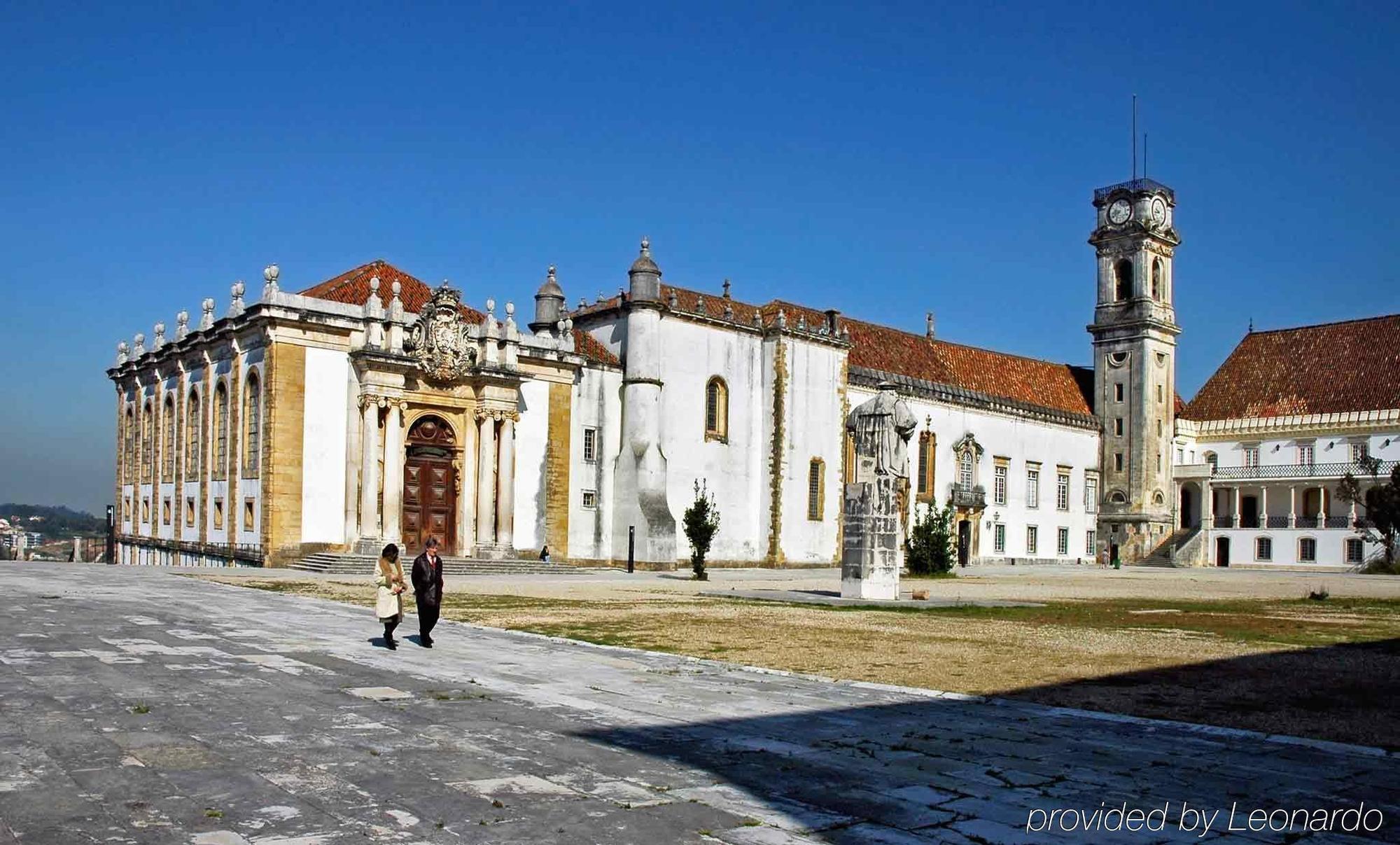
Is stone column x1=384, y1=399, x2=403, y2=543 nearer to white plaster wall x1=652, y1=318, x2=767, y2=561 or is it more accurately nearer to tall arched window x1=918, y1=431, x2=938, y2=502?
white plaster wall x1=652, y1=318, x2=767, y2=561

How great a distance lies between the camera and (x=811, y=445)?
5144cm

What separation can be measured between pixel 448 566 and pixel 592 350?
11845 millimetres

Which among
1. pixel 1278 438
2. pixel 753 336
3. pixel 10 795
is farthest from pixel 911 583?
pixel 1278 438

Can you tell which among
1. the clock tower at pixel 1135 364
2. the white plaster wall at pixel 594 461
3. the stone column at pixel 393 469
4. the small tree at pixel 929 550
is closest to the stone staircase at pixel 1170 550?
the clock tower at pixel 1135 364

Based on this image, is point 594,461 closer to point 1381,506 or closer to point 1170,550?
point 1381,506

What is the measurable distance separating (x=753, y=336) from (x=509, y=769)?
42.5 metres

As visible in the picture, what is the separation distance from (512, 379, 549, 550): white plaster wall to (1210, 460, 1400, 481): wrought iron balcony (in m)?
45.2

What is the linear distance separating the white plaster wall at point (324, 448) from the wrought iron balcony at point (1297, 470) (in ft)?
172

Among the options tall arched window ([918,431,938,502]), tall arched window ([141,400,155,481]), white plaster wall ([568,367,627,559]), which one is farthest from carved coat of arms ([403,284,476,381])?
tall arched window ([918,431,938,502])

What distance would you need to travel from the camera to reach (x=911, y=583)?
35031 mm

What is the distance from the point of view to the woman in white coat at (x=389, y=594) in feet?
47.3

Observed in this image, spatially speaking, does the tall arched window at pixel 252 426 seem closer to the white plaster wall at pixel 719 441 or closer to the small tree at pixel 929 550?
the white plaster wall at pixel 719 441

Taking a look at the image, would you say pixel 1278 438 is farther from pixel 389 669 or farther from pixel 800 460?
pixel 389 669

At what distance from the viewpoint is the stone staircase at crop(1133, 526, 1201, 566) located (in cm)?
6944
